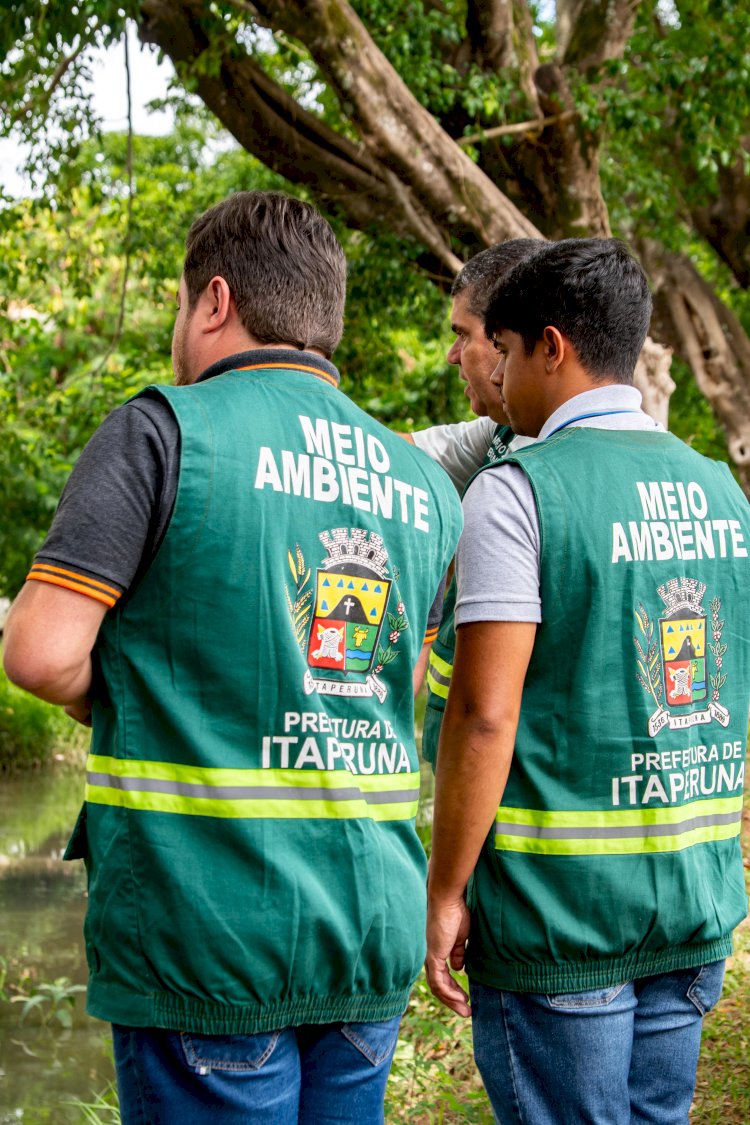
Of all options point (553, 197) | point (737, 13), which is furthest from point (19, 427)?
point (737, 13)

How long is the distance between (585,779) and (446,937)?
36 centimetres

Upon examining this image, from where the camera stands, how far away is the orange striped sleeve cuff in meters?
1.49

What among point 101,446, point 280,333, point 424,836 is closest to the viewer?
point 101,446

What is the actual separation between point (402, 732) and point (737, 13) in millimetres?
7386

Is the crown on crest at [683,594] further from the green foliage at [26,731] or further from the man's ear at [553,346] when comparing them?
the green foliage at [26,731]

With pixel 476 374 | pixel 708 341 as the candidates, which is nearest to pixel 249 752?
pixel 476 374

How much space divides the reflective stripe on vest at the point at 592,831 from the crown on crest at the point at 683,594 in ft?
1.09

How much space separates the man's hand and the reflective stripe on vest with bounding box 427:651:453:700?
0.50 m

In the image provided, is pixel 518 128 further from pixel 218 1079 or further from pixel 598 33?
pixel 218 1079

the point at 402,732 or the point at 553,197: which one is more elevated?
the point at 553,197

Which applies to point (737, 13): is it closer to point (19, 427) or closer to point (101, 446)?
point (19, 427)

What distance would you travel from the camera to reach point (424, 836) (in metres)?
6.28

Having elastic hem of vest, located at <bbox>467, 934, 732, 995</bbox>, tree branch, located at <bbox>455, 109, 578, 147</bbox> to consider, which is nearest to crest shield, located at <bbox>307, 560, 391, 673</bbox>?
elastic hem of vest, located at <bbox>467, 934, 732, 995</bbox>

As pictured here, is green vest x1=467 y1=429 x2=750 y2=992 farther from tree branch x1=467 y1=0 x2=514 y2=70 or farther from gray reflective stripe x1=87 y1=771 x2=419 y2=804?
tree branch x1=467 y1=0 x2=514 y2=70
